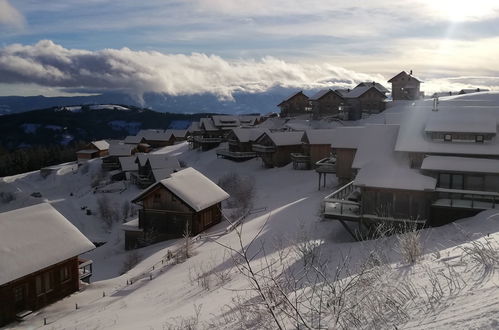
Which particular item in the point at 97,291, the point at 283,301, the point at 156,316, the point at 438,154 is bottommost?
the point at 97,291

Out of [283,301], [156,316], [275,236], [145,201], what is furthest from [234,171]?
[283,301]

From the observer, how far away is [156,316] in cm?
1505

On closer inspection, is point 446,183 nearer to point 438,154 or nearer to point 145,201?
point 438,154

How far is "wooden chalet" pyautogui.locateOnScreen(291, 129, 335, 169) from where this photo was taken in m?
51.9

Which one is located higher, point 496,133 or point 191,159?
point 496,133

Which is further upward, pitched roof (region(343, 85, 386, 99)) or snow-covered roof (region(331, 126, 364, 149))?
pitched roof (region(343, 85, 386, 99))

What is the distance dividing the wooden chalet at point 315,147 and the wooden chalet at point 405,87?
36.0m

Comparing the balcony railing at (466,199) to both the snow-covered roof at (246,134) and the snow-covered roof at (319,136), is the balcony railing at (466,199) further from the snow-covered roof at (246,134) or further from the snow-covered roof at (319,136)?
the snow-covered roof at (246,134)

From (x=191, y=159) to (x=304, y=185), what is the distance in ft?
113

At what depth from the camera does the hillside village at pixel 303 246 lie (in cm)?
937

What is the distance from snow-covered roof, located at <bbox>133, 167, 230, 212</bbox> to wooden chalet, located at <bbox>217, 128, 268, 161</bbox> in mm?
26818

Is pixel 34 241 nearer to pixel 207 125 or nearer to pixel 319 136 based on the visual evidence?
pixel 319 136

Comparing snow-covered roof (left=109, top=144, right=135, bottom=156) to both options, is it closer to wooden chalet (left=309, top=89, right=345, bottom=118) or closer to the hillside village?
the hillside village

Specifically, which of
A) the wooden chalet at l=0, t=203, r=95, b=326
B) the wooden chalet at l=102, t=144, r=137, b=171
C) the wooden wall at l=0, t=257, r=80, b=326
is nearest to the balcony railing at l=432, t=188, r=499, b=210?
the wooden chalet at l=0, t=203, r=95, b=326
